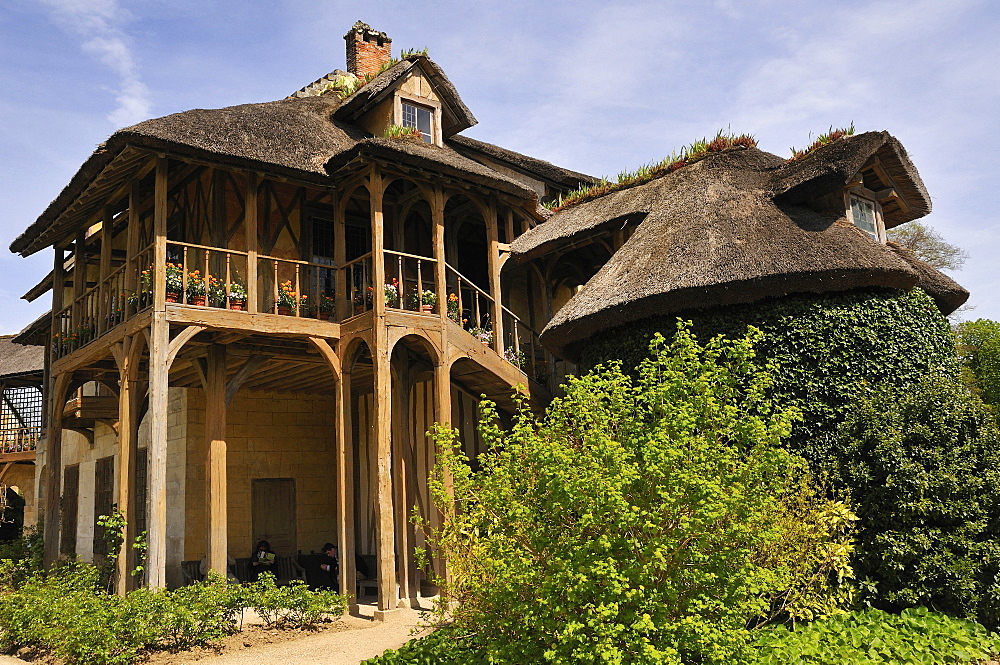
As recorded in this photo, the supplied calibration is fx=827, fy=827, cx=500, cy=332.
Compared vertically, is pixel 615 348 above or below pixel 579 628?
above

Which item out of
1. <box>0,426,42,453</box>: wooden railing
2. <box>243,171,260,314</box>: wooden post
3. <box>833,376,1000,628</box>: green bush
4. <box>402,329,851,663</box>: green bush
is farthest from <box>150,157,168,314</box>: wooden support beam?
<box>0,426,42,453</box>: wooden railing

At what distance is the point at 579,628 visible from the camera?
582 cm

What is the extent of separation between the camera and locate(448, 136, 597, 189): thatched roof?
17.6 meters

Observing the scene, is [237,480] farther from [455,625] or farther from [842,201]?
[842,201]

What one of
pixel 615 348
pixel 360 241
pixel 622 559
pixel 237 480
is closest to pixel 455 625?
pixel 622 559

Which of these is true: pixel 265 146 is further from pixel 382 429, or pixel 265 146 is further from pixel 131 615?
pixel 131 615

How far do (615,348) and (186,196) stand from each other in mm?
8135

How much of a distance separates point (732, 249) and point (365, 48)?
11767 millimetres

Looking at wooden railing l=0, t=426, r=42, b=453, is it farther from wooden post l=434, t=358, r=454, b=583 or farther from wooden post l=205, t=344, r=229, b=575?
wooden post l=434, t=358, r=454, b=583

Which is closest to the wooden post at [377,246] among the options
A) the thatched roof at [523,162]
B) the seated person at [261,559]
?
the seated person at [261,559]

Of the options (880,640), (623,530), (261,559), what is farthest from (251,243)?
(880,640)

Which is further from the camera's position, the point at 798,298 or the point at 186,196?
the point at 186,196

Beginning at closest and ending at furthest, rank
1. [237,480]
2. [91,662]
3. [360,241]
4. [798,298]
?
[91,662] < [798,298] < [237,480] < [360,241]

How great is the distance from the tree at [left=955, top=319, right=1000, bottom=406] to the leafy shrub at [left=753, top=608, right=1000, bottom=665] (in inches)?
747
